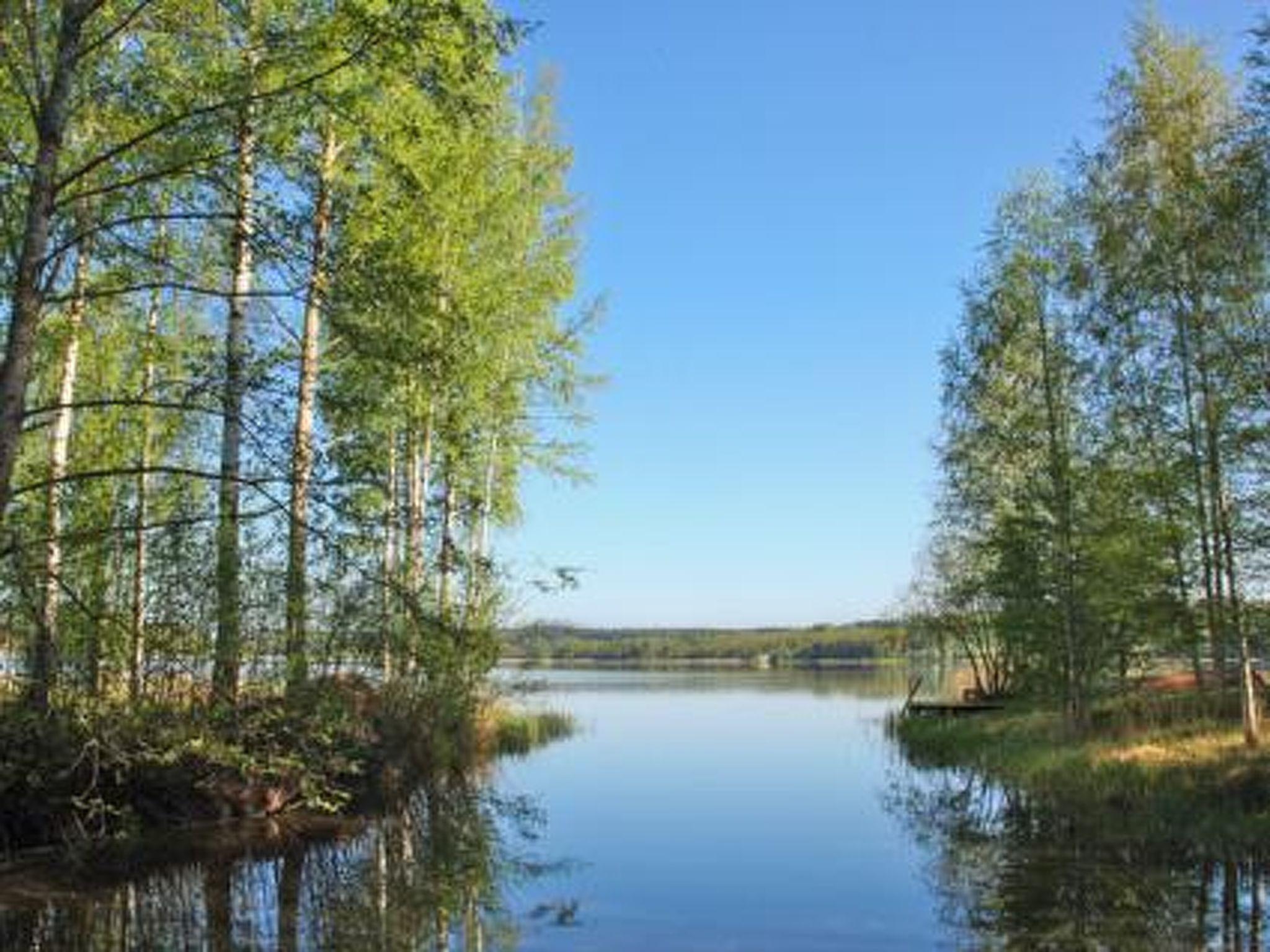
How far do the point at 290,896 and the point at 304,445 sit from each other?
5.62m

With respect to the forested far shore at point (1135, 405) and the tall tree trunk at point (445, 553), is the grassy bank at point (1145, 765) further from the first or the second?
the tall tree trunk at point (445, 553)

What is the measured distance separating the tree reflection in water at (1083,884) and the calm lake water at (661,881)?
0.13 ft

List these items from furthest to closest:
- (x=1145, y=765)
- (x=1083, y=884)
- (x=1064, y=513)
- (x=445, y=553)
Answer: (x=1064, y=513) → (x=1145, y=765) → (x=1083, y=884) → (x=445, y=553)

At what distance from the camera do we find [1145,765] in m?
19.2

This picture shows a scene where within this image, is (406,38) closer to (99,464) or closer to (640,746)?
(99,464)

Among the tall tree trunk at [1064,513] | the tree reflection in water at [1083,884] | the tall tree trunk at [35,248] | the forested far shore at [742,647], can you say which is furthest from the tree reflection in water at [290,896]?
the forested far shore at [742,647]

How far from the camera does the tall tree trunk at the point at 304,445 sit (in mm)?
9625

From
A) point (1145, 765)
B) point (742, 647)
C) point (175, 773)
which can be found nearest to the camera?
point (175, 773)

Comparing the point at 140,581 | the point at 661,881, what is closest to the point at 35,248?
the point at 140,581

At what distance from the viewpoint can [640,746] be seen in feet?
114

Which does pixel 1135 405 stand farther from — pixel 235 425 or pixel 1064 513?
pixel 235 425

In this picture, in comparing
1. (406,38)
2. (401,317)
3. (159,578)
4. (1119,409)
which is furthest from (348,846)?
(1119,409)

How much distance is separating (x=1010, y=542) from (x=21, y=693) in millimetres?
18292

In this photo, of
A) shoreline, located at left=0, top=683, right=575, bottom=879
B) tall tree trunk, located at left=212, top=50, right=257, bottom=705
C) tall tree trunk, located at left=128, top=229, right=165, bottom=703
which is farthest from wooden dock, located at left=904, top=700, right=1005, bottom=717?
tall tree trunk, located at left=128, top=229, right=165, bottom=703
